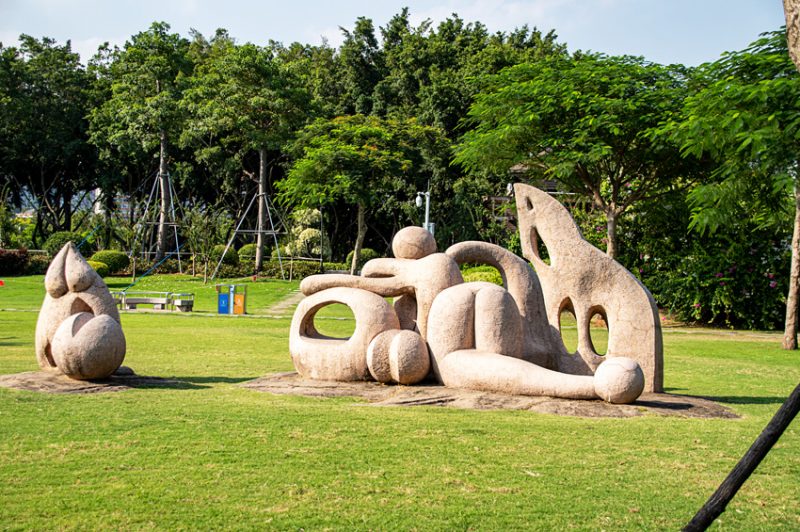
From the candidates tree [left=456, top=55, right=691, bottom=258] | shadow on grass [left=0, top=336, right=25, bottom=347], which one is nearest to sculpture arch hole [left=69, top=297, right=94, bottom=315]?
shadow on grass [left=0, top=336, right=25, bottom=347]

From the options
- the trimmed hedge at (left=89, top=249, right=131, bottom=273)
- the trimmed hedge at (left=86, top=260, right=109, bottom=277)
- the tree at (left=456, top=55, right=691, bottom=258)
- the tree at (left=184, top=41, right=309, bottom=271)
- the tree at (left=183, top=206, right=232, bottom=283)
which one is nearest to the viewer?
the tree at (left=456, top=55, right=691, bottom=258)

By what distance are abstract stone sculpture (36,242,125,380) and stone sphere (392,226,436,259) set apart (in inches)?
147

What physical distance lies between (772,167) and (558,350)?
25.5ft

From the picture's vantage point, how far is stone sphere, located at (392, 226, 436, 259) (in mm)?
11242

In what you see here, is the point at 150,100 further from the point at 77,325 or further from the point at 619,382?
the point at 619,382

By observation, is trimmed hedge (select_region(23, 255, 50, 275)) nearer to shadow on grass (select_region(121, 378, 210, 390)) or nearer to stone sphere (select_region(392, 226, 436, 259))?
shadow on grass (select_region(121, 378, 210, 390))

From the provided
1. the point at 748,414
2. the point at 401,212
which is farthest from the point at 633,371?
the point at 401,212

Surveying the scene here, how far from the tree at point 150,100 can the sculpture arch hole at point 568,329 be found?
79.7ft

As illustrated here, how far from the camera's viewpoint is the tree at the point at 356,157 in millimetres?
35688

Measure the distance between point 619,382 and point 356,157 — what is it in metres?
28.1

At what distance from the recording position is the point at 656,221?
2617 centimetres

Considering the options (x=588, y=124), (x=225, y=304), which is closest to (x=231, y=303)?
(x=225, y=304)

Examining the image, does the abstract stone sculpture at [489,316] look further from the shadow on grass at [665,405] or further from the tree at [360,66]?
the tree at [360,66]

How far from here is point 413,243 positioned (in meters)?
11.2
